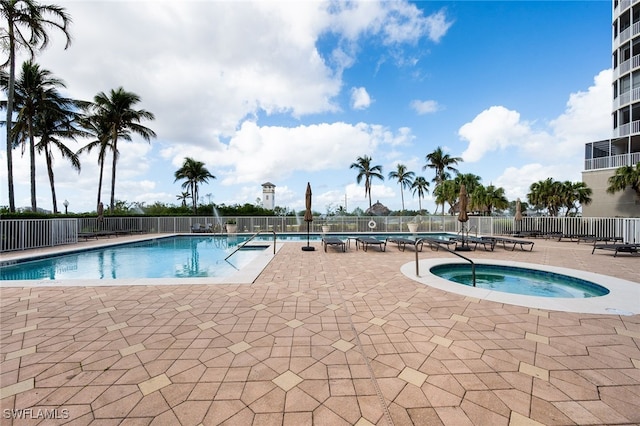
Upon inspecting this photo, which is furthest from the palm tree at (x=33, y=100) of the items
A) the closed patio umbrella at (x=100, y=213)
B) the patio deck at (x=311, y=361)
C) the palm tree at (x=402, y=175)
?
the palm tree at (x=402, y=175)

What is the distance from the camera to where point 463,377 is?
2086 mm

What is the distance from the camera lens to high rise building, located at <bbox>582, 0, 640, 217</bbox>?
696 inches

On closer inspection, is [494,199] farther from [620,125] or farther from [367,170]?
[367,170]

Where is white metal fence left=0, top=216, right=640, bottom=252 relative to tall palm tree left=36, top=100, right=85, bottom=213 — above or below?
below

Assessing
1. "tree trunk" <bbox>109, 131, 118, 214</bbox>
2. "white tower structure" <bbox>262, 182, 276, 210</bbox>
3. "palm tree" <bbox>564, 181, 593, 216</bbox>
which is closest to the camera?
"tree trunk" <bbox>109, 131, 118, 214</bbox>

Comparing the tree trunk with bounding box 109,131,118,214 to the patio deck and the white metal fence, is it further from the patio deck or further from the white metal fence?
the patio deck

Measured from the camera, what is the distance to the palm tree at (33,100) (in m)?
14.2

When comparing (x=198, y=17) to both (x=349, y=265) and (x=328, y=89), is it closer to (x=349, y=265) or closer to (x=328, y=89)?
(x=328, y=89)

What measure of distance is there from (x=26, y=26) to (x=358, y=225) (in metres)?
19.8

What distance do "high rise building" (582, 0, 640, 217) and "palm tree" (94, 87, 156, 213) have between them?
3555cm

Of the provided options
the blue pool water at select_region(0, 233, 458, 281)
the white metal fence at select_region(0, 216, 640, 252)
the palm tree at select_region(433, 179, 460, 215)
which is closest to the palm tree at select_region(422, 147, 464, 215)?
the palm tree at select_region(433, 179, 460, 215)

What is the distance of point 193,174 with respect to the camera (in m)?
27.9

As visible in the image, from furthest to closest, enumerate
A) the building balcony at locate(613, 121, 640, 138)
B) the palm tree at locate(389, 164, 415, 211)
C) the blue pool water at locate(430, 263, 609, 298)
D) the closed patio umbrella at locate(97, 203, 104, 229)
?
the palm tree at locate(389, 164, 415, 211) → the building balcony at locate(613, 121, 640, 138) → the closed patio umbrella at locate(97, 203, 104, 229) → the blue pool water at locate(430, 263, 609, 298)

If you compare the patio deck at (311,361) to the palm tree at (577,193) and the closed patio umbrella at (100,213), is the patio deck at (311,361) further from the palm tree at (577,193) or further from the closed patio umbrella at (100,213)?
the palm tree at (577,193)
